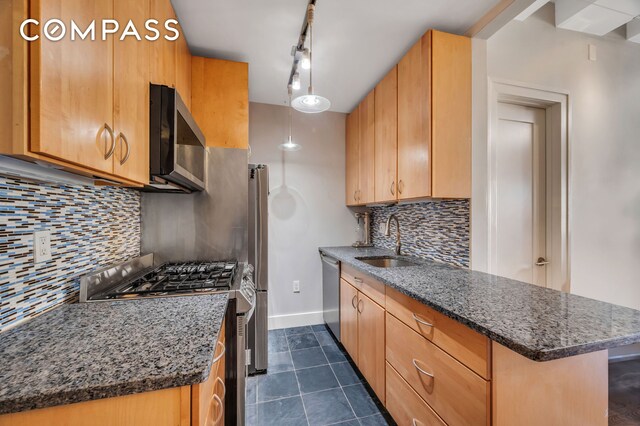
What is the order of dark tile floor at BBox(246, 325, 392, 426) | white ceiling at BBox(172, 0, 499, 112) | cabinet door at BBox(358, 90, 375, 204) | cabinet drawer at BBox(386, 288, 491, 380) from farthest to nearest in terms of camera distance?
cabinet door at BBox(358, 90, 375, 204) → dark tile floor at BBox(246, 325, 392, 426) → white ceiling at BBox(172, 0, 499, 112) → cabinet drawer at BBox(386, 288, 491, 380)

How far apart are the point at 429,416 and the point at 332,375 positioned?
1.01m

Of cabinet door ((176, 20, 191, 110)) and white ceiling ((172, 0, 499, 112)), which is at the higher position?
white ceiling ((172, 0, 499, 112))

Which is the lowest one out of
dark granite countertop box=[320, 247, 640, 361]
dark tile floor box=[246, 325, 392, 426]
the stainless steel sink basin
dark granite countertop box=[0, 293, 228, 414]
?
dark tile floor box=[246, 325, 392, 426]

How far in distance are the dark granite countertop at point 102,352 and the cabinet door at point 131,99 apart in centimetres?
53

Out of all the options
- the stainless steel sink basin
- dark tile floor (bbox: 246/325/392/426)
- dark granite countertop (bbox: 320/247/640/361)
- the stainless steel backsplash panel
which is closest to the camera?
dark granite countertop (bbox: 320/247/640/361)

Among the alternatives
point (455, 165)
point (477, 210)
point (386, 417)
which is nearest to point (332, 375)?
point (386, 417)

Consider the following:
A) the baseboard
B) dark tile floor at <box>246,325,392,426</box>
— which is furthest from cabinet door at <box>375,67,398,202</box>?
the baseboard

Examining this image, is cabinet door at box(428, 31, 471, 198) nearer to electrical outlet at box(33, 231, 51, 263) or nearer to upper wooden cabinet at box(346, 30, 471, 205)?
upper wooden cabinet at box(346, 30, 471, 205)

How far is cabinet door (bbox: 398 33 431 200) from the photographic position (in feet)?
5.32

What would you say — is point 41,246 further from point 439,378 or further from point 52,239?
point 439,378

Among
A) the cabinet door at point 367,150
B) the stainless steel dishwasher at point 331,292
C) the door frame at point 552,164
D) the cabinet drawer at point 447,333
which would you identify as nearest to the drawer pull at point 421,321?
the cabinet drawer at point 447,333

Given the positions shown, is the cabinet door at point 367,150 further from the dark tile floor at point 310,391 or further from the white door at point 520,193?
the dark tile floor at point 310,391

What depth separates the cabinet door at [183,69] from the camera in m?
1.57

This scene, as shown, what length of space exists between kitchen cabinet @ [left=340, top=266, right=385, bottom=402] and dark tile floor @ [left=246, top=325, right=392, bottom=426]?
12 centimetres
